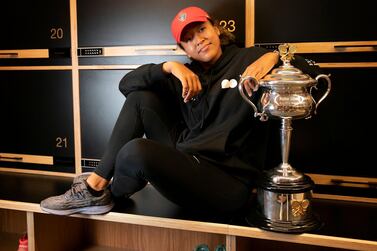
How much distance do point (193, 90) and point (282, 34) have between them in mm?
452

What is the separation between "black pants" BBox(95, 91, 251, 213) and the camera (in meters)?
1.30

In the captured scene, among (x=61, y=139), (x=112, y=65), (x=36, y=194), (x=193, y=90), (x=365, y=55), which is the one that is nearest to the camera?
(x=193, y=90)

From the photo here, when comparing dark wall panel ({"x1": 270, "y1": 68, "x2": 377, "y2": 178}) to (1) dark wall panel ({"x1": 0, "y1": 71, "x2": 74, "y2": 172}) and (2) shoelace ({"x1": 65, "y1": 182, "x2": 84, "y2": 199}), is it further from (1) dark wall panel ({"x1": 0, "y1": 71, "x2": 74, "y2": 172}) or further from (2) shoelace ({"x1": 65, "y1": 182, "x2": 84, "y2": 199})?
(1) dark wall panel ({"x1": 0, "y1": 71, "x2": 74, "y2": 172})

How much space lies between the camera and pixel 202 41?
1.45 m

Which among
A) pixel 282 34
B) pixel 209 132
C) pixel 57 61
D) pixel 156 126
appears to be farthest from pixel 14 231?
pixel 282 34

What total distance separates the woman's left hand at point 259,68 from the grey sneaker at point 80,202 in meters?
0.63

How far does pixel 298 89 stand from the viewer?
4.04 feet

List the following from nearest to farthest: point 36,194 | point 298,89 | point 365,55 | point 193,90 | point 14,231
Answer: point 298,89
point 193,90
point 365,55
point 36,194
point 14,231

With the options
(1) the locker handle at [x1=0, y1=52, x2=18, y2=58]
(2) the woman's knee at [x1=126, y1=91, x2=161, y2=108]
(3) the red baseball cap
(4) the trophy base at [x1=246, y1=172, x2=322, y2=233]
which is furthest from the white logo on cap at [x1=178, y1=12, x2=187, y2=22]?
(1) the locker handle at [x1=0, y1=52, x2=18, y2=58]

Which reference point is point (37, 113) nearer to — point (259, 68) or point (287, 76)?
point (259, 68)

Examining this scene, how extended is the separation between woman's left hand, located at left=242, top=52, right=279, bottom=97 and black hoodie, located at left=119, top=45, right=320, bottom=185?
0.29ft

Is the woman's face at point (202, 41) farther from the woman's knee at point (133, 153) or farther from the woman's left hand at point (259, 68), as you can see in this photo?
the woman's knee at point (133, 153)

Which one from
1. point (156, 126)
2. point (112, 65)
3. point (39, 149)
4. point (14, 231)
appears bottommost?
point (14, 231)

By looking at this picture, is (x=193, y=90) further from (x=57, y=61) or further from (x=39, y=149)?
(x=39, y=149)
